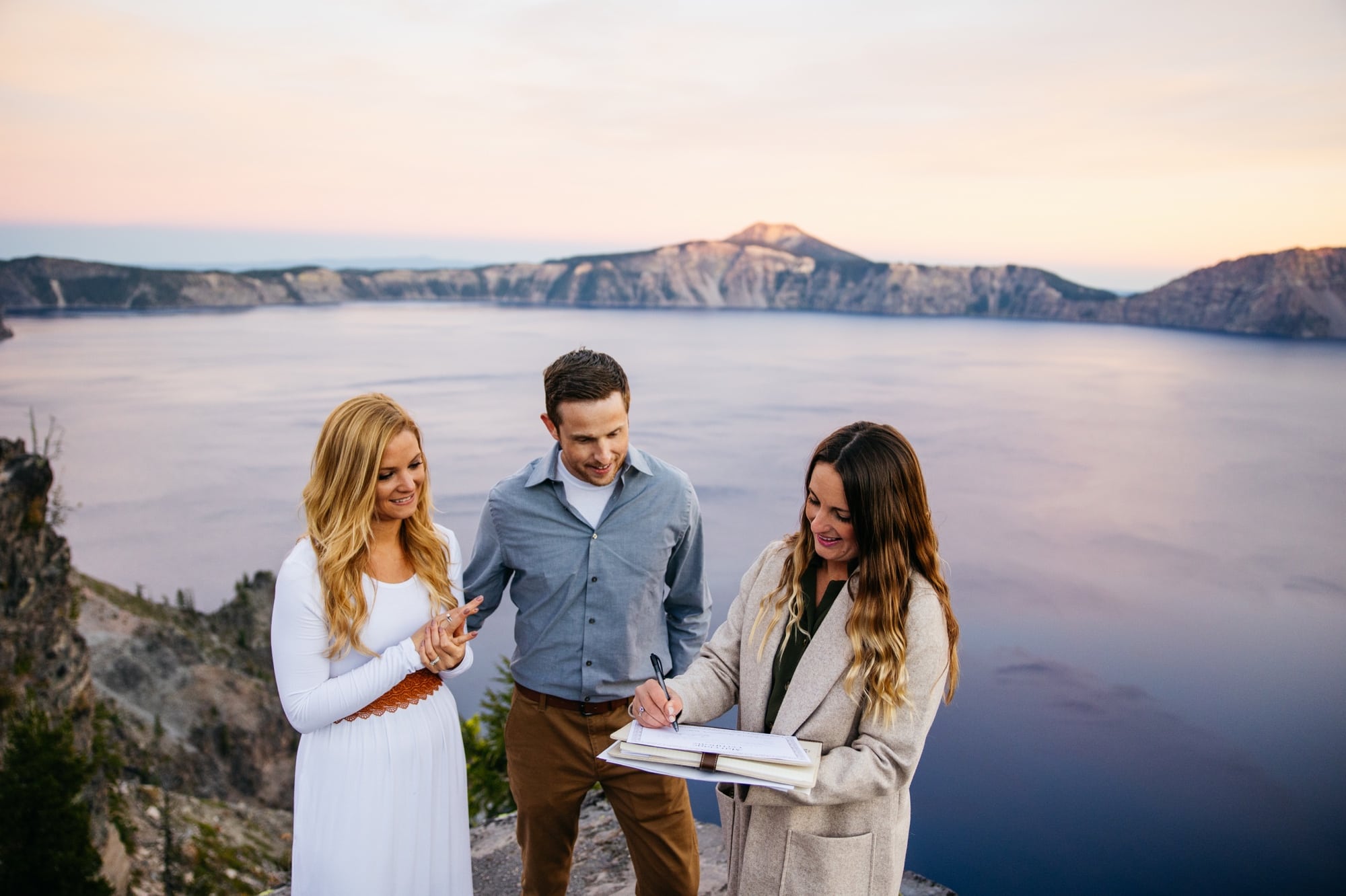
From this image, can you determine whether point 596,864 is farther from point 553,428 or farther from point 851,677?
point 851,677

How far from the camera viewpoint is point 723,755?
2209 millimetres

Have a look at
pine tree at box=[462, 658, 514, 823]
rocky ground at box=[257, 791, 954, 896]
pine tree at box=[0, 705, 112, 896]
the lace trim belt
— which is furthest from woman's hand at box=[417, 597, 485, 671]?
pine tree at box=[0, 705, 112, 896]

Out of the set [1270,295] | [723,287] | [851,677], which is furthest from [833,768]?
[723,287]

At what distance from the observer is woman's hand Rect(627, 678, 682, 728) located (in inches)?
96.3

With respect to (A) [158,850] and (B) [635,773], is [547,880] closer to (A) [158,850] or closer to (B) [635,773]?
(B) [635,773]

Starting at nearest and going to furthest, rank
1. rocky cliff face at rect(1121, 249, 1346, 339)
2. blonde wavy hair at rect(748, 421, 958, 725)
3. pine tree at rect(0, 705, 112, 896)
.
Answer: blonde wavy hair at rect(748, 421, 958, 725), pine tree at rect(0, 705, 112, 896), rocky cliff face at rect(1121, 249, 1346, 339)

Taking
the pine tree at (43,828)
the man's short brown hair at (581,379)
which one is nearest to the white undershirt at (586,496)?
the man's short brown hair at (581,379)

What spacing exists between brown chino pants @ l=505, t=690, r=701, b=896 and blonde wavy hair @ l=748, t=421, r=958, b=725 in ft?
3.83

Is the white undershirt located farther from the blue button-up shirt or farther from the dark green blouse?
the dark green blouse

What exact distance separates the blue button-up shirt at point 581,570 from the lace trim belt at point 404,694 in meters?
0.42

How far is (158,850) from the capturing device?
18859mm

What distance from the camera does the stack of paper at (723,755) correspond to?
2.14 meters

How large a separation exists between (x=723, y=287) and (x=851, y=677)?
168 meters

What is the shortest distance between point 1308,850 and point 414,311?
180m
